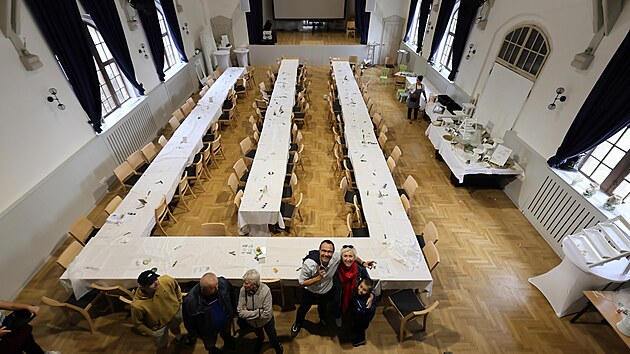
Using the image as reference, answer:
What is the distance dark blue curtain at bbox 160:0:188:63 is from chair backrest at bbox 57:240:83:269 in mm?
8323

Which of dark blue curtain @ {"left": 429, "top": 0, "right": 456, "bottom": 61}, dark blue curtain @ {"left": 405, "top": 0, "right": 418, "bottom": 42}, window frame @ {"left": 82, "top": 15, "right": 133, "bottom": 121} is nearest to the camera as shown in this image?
window frame @ {"left": 82, "top": 15, "right": 133, "bottom": 121}

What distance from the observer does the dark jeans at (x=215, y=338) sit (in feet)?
11.4

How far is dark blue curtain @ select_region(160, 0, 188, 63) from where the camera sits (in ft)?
32.3

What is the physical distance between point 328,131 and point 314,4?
386 inches

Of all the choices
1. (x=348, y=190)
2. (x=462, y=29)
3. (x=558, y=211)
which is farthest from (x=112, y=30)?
(x=558, y=211)

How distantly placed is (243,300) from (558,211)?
559 centimetres

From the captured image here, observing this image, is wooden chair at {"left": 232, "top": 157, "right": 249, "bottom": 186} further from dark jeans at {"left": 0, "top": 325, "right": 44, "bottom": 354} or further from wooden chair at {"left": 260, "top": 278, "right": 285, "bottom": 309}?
dark jeans at {"left": 0, "top": 325, "right": 44, "bottom": 354}

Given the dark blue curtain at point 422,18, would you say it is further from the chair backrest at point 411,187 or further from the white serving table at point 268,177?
the chair backrest at point 411,187

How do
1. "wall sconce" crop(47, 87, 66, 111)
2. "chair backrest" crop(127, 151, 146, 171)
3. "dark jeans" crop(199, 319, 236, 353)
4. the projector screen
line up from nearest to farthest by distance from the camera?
1. "dark jeans" crop(199, 319, 236, 353)
2. "wall sconce" crop(47, 87, 66, 111)
3. "chair backrest" crop(127, 151, 146, 171)
4. the projector screen

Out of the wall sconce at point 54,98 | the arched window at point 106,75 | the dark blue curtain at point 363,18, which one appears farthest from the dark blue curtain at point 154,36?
the dark blue curtain at point 363,18

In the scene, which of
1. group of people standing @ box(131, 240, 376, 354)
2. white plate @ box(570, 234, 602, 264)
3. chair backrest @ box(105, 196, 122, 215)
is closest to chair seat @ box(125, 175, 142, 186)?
chair backrest @ box(105, 196, 122, 215)

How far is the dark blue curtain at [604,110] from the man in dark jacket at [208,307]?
19.3 feet

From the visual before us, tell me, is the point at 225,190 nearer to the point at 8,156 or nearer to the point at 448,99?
the point at 8,156

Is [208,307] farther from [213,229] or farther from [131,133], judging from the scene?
[131,133]
